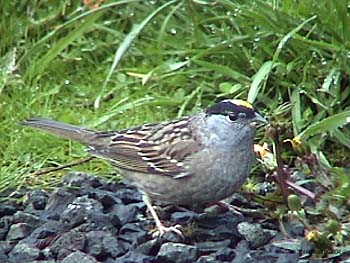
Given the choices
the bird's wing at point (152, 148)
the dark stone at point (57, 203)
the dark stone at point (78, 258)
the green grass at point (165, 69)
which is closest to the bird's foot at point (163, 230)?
the bird's wing at point (152, 148)

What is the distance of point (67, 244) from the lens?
16.3ft

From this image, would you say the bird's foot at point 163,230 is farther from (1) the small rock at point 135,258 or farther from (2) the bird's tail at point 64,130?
(2) the bird's tail at point 64,130

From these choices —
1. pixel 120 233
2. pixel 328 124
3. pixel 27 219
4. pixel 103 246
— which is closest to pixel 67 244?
pixel 103 246

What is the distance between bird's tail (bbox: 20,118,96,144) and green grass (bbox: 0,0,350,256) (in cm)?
28

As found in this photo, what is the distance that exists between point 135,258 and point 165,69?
1820 millimetres

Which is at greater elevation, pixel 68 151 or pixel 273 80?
pixel 273 80

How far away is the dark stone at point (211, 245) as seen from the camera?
4941 millimetres

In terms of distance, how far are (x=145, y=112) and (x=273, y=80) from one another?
71 cm

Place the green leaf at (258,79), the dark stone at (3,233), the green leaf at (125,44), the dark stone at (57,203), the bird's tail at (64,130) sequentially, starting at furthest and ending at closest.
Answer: the green leaf at (125,44) → the green leaf at (258,79) → the bird's tail at (64,130) → the dark stone at (57,203) → the dark stone at (3,233)

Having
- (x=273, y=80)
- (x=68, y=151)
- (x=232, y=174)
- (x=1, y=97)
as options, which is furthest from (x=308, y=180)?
(x=1, y=97)

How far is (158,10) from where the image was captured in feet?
21.7

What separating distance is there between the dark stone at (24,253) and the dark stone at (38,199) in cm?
48

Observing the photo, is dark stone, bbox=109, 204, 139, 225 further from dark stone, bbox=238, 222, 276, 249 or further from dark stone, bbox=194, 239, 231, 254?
dark stone, bbox=238, 222, 276, 249

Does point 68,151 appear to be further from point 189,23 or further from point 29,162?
point 189,23
